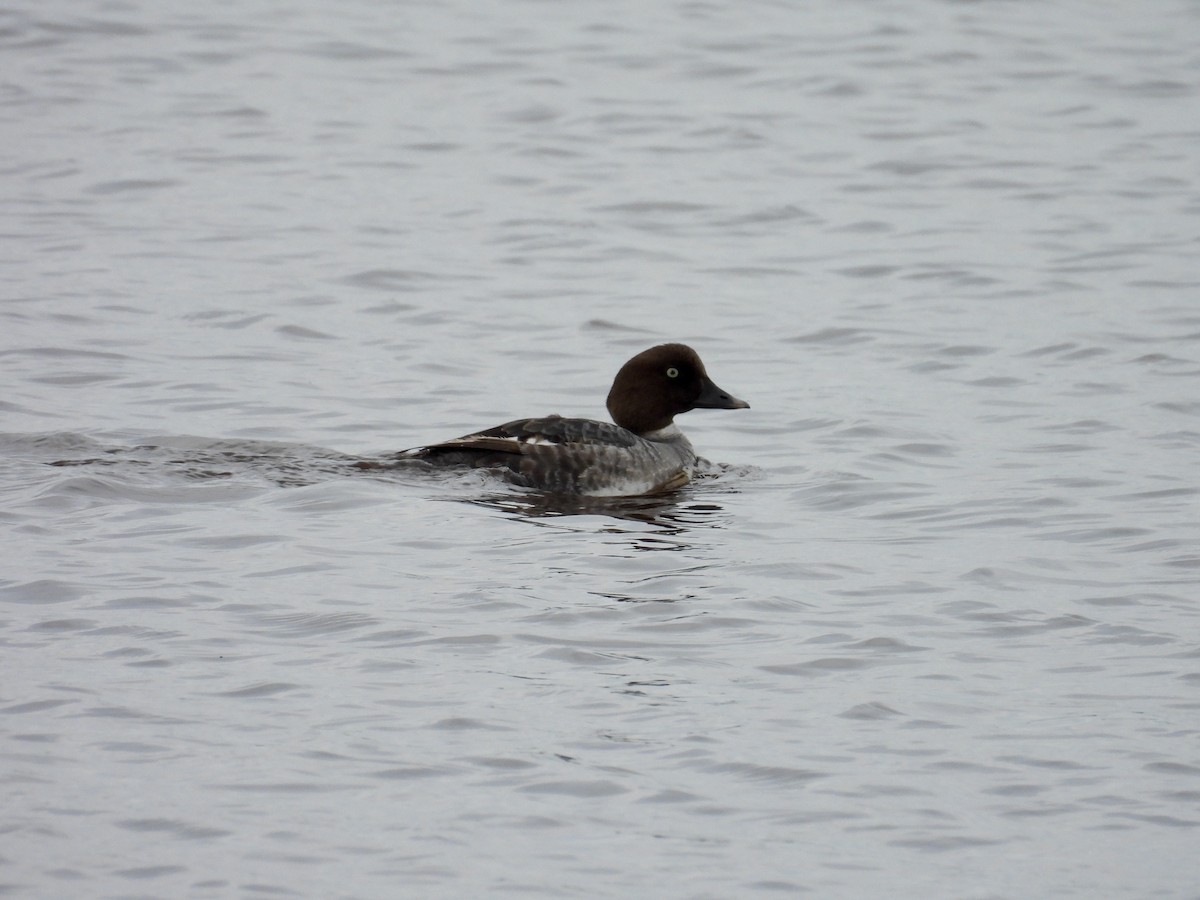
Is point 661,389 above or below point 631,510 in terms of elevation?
above

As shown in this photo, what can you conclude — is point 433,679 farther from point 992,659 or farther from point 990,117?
point 990,117

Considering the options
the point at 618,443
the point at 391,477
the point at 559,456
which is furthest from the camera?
the point at 618,443

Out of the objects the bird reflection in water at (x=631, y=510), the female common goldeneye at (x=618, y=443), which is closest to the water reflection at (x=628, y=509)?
the bird reflection in water at (x=631, y=510)

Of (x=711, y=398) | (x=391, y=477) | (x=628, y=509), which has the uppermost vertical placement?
(x=711, y=398)

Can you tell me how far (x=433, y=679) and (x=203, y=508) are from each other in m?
3.09

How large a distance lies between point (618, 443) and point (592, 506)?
1.91ft

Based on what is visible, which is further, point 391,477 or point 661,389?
point 661,389

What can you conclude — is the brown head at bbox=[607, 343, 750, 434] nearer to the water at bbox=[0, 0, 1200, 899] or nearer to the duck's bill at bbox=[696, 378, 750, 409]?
the duck's bill at bbox=[696, 378, 750, 409]

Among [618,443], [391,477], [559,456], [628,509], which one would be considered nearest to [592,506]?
[628,509]

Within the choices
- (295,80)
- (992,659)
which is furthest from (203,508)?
(295,80)

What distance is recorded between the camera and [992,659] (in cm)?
850

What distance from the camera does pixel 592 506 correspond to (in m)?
11.5

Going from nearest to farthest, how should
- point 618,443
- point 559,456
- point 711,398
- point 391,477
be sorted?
point 391,477, point 559,456, point 618,443, point 711,398

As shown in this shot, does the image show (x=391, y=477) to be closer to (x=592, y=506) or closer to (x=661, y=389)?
(x=592, y=506)
